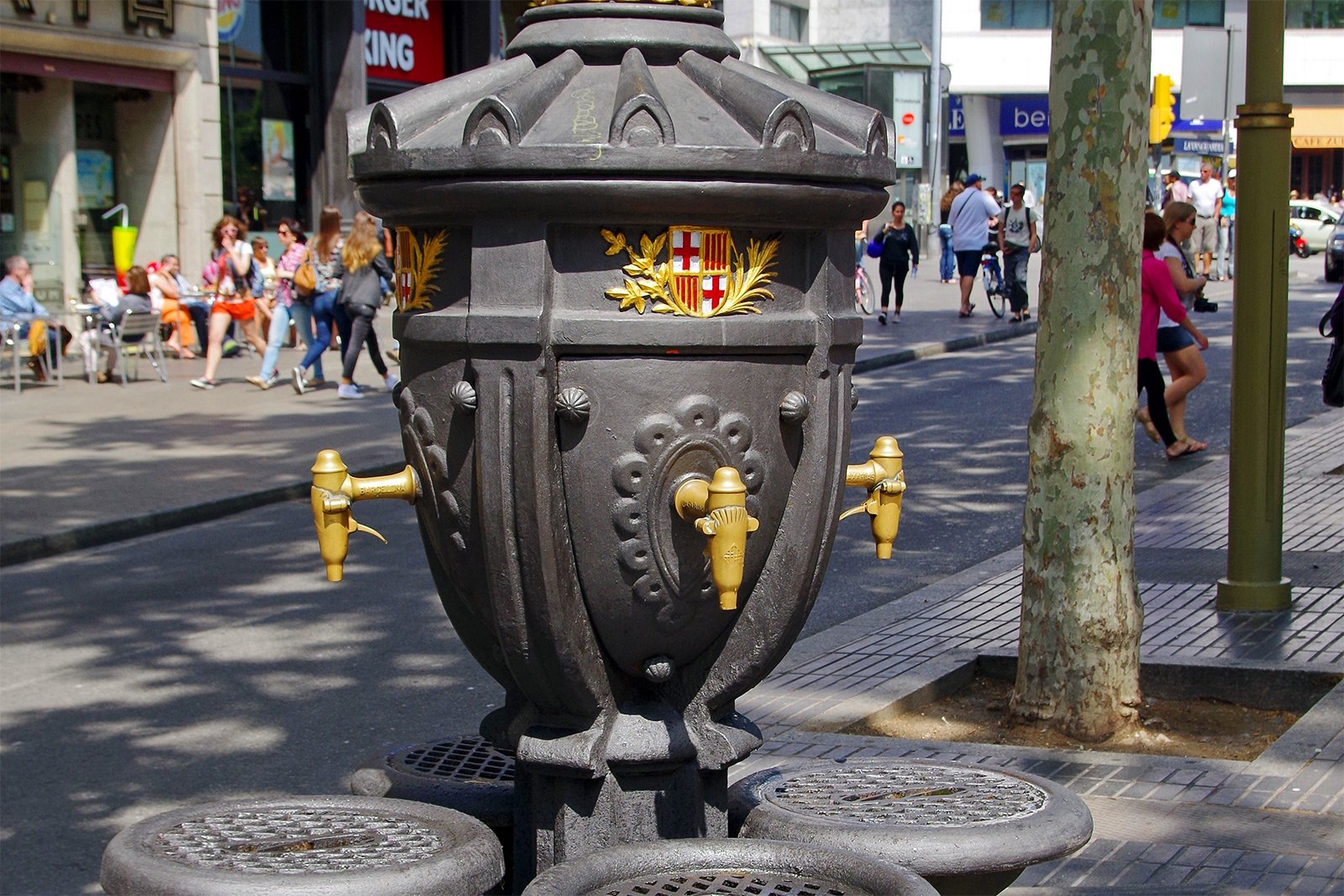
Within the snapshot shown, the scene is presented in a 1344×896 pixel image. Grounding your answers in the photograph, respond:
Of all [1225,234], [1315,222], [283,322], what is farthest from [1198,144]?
[283,322]

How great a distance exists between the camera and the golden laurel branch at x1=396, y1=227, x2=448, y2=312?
10.7ft

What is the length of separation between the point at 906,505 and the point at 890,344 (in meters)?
9.84

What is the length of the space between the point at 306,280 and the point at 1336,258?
2231 cm

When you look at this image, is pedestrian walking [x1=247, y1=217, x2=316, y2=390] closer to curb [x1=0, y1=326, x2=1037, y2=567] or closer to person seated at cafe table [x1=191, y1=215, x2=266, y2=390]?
person seated at cafe table [x1=191, y1=215, x2=266, y2=390]

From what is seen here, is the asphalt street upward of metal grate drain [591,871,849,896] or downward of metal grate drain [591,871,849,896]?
downward

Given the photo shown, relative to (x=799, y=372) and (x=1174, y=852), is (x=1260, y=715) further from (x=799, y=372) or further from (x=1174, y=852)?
(x=799, y=372)

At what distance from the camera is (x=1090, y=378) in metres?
5.69

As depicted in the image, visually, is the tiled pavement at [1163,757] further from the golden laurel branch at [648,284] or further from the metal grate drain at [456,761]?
the golden laurel branch at [648,284]

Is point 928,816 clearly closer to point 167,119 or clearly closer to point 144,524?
point 144,524

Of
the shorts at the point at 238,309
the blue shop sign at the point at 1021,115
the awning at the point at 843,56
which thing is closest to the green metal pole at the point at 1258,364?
the shorts at the point at 238,309

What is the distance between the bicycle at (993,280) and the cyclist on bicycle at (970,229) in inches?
14.4

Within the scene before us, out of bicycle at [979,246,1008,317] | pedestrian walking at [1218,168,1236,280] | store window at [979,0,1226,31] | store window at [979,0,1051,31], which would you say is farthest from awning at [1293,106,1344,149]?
bicycle at [979,246,1008,317]

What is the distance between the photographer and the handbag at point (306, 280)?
53.5 ft

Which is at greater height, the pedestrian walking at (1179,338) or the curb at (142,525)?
the pedestrian walking at (1179,338)
